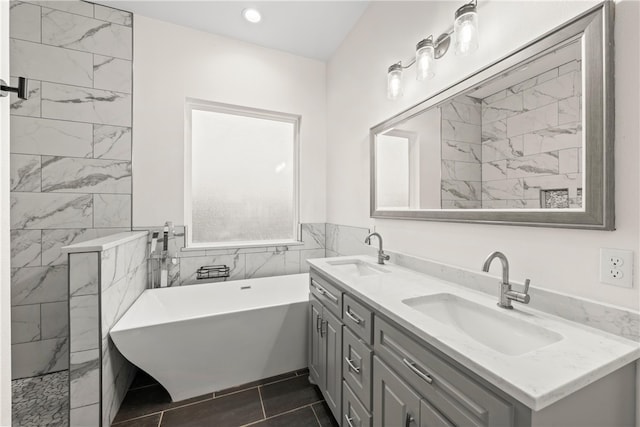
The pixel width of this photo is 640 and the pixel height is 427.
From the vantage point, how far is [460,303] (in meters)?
1.19

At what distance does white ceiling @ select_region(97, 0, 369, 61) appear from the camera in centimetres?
220

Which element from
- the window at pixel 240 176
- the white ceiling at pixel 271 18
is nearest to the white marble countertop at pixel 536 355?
the window at pixel 240 176

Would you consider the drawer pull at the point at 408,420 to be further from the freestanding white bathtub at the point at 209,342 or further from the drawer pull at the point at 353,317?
the freestanding white bathtub at the point at 209,342

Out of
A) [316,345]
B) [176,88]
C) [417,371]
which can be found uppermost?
[176,88]

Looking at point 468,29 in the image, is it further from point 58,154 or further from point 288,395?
point 58,154

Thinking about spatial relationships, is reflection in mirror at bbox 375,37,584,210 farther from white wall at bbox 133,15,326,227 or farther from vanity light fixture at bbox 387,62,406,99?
white wall at bbox 133,15,326,227

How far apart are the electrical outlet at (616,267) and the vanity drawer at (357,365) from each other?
880mm

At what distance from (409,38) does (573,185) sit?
1.38m

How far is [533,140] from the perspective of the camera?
1053 millimetres

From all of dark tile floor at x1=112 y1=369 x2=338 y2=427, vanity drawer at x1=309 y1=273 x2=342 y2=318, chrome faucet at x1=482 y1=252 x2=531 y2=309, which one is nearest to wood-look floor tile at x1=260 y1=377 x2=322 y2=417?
dark tile floor at x1=112 y1=369 x2=338 y2=427

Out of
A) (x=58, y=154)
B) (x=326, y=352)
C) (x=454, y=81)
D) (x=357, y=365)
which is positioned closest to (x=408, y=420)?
(x=357, y=365)

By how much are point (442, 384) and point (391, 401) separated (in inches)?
13.2

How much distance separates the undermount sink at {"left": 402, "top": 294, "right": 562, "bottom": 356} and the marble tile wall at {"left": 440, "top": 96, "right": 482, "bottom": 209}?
494 mm

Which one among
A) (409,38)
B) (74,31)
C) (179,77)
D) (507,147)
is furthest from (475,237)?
(74,31)
